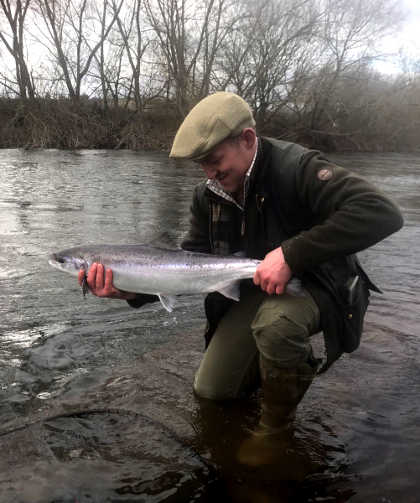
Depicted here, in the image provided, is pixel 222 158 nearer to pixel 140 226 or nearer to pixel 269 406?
pixel 269 406

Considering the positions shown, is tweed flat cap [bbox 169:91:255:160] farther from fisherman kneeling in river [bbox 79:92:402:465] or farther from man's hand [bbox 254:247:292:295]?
man's hand [bbox 254:247:292:295]

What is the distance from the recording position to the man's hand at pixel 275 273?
258 centimetres

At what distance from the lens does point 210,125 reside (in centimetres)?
258

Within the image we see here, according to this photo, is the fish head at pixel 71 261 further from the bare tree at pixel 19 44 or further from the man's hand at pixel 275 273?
the bare tree at pixel 19 44

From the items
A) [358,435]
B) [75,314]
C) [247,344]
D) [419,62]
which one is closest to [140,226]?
[75,314]

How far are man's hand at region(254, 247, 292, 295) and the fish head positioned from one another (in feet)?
3.65

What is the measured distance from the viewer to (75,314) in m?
4.52

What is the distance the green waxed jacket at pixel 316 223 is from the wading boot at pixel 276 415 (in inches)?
8.4

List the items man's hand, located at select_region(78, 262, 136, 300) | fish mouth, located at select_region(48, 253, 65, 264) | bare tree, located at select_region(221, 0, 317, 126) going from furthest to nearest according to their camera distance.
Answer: bare tree, located at select_region(221, 0, 317, 126) → fish mouth, located at select_region(48, 253, 65, 264) → man's hand, located at select_region(78, 262, 136, 300)

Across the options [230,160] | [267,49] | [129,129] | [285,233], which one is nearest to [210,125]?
[230,160]

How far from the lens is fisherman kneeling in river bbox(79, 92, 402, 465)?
8.36 ft

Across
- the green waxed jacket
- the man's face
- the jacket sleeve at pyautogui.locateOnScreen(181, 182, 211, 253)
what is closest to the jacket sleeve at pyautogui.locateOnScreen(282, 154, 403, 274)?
the green waxed jacket

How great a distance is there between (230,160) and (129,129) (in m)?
25.4

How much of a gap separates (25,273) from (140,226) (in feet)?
9.89
